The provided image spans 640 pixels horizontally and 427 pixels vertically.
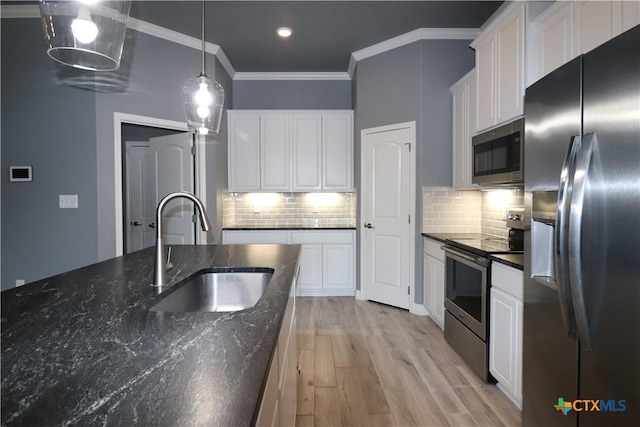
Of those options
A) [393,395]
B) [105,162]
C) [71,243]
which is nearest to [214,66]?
[105,162]

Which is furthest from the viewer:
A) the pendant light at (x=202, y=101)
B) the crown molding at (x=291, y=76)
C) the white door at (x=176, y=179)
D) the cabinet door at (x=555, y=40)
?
the crown molding at (x=291, y=76)

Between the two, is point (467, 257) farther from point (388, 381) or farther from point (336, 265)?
point (336, 265)

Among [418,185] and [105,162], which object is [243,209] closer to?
[105,162]

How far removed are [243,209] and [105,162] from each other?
1.92 meters

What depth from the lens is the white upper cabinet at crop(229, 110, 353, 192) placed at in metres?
4.45

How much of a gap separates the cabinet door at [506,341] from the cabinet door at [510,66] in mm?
1242

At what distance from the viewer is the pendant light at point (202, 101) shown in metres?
2.11

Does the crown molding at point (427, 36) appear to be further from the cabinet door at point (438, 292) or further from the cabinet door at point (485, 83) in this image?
the cabinet door at point (438, 292)

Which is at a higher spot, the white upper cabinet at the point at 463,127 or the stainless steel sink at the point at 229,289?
the white upper cabinet at the point at 463,127

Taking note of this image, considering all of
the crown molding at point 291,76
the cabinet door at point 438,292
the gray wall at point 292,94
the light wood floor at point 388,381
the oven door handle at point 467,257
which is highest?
the crown molding at point 291,76

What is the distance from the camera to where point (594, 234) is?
45.6 inches

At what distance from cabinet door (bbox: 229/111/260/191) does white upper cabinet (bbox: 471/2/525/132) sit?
276cm

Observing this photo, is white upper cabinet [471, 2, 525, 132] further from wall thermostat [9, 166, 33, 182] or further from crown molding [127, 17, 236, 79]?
wall thermostat [9, 166, 33, 182]

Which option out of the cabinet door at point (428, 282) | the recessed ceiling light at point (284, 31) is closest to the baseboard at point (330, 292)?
the cabinet door at point (428, 282)
